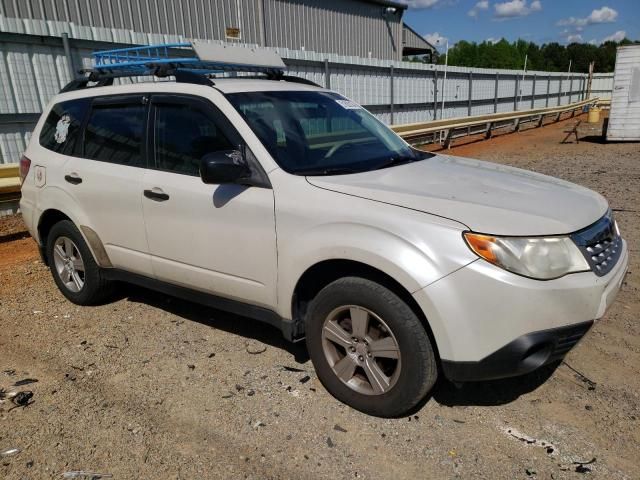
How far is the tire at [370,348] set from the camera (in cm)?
253

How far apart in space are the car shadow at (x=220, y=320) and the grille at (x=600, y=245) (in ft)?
6.16

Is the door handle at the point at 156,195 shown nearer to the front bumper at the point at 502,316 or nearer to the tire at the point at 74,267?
the tire at the point at 74,267

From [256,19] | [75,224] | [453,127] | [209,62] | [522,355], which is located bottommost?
[453,127]

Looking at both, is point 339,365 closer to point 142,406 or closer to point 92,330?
point 142,406

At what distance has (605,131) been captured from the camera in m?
16.5

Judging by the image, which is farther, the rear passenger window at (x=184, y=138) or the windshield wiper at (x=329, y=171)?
the rear passenger window at (x=184, y=138)

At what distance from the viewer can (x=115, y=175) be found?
3.74 m

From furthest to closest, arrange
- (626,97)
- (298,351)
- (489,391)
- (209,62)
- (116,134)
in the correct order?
(626,97) < (116,134) < (209,62) < (298,351) < (489,391)

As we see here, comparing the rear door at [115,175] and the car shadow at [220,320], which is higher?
the rear door at [115,175]

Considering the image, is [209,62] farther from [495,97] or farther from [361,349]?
[495,97]

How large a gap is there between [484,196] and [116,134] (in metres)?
2.76

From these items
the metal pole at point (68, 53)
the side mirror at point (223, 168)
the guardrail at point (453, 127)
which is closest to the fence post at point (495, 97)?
the guardrail at point (453, 127)

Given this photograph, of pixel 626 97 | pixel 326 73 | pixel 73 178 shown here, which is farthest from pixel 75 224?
pixel 626 97

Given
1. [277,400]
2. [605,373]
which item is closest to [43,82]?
[277,400]
